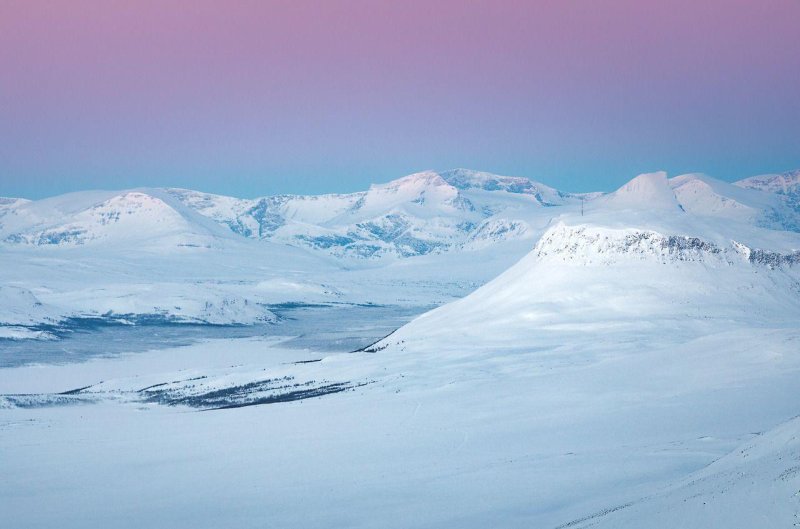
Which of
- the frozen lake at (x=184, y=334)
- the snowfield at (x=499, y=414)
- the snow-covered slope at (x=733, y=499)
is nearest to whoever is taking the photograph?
the snow-covered slope at (x=733, y=499)

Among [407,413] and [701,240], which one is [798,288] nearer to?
[701,240]

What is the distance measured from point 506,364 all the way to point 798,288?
36391 mm

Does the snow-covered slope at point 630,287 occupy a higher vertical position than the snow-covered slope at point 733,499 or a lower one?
higher

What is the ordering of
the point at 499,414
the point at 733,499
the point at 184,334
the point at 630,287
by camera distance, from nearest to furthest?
the point at 733,499 < the point at 499,414 < the point at 630,287 < the point at 184,334

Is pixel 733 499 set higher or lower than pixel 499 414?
higher

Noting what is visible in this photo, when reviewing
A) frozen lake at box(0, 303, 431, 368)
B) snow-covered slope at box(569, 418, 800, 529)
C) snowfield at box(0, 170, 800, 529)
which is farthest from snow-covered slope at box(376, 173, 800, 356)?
snow-covered slope at box(569, 418, 800, 529)

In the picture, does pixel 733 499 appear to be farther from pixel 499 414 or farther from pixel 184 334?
pixel 184 334

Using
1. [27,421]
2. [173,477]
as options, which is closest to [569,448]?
[173,477]

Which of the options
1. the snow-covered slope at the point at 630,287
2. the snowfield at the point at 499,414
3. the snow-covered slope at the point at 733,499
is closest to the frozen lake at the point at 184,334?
the snowfield at the point at 499,414

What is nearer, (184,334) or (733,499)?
(733,499)

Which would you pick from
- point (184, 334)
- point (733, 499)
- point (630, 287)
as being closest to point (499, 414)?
point (733, 499)

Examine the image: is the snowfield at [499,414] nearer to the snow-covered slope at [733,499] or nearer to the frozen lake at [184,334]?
the snow-covered slope at [733,499]

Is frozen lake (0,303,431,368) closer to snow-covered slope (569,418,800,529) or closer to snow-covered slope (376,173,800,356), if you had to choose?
snow-covered slope (376,173,800,356)

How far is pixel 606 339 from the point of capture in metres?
57.3
